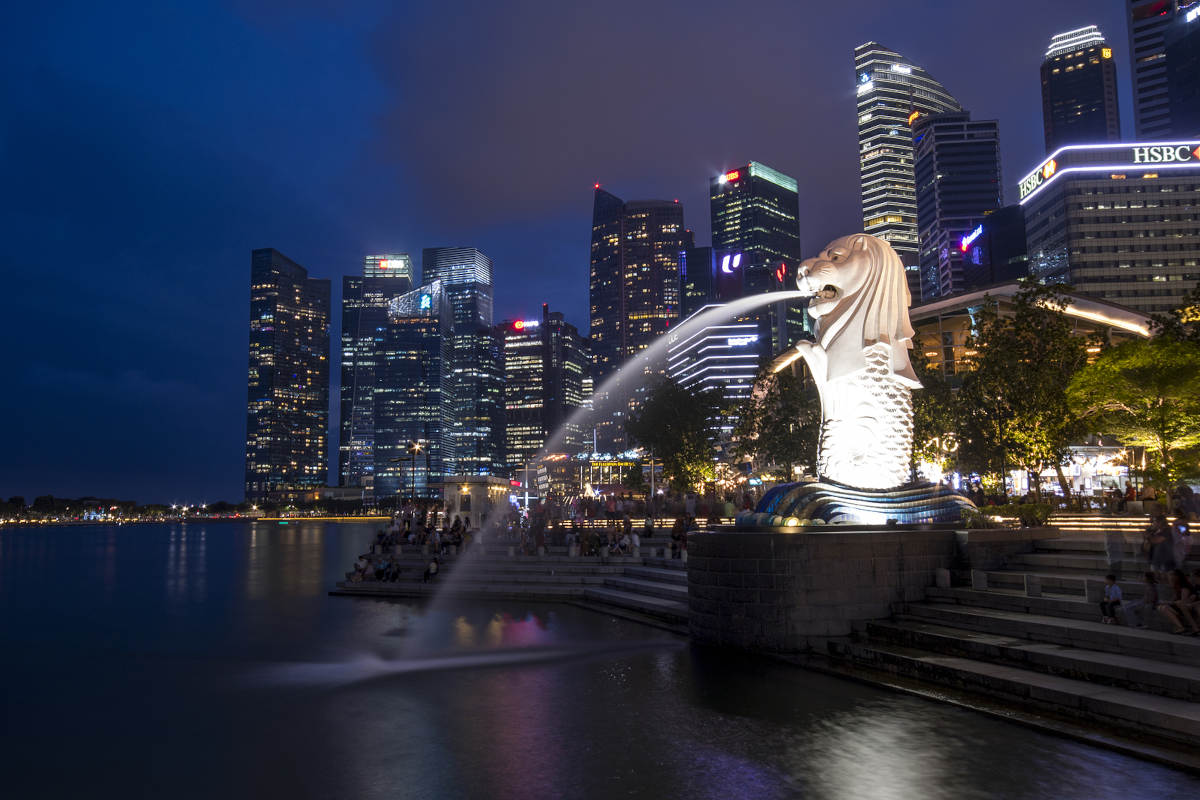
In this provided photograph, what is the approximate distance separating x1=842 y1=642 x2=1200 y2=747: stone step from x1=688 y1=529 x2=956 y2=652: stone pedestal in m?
1.50

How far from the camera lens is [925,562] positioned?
15367 millimetres

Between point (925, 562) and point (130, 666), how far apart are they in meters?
16.6

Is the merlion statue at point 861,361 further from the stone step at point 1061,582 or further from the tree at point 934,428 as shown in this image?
the tree at point 934,428

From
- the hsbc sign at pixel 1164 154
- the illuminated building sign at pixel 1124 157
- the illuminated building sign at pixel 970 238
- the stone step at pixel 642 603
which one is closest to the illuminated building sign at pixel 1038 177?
the illuminated building sign at pixel 1124 157

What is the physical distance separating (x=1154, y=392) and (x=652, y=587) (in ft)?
56.4

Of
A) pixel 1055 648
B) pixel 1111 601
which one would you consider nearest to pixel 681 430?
pixel 1111 601

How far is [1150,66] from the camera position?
187 m

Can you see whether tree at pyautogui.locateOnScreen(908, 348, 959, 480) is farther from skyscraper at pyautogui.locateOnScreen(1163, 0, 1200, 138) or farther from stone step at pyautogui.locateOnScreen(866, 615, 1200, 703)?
skyscraper at pyautogui.locateOnScreen(1163, 0, 1200, 138)

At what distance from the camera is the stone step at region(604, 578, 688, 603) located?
20967mm

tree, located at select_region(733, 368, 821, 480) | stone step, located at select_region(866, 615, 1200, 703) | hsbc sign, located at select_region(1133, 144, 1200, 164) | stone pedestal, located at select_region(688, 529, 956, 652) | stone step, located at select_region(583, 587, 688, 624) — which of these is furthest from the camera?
hsbc sign, located at select_region(1133, 144, 1200, 164)

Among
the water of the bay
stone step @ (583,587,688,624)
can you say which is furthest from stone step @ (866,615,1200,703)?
stone step @ (583,587,688,624)

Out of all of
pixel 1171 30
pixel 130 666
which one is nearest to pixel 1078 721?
pixel 130 666

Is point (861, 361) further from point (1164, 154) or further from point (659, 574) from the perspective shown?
point (1164, 154)

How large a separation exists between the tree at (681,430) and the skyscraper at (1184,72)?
18364 centimetres
